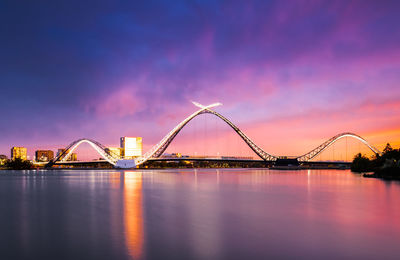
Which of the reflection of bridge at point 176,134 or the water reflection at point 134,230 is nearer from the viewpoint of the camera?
the water reflection at point 134,230

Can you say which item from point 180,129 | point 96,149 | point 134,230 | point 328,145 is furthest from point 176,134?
point 134,230

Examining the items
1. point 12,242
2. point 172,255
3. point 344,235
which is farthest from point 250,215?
point 12,242

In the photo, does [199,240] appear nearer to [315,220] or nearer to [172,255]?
[172,255]

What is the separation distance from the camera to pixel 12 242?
33.0ft

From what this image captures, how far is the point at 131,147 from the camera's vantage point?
15175cm

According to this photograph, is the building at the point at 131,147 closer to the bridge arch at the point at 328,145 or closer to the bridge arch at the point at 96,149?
the bridge arch at the point at 96,149

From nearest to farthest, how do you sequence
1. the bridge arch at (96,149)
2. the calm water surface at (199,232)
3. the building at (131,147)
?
the calm water surface at (199,232) → the bridge arch at (96,149) → the building at (131,147)

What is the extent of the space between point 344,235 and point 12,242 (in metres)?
10.4

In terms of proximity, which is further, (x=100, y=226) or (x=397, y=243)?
(x=100, y=226)

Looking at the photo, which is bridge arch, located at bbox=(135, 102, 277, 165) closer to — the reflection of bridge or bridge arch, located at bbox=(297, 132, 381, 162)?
the reflection of bridge

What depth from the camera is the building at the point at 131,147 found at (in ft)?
490

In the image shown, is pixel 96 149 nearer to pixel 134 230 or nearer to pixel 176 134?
pixel 176 134

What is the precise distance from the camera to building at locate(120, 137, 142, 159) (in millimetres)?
149500

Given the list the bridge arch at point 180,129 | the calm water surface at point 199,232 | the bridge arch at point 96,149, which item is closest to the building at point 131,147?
the bridge arch at point 96,149
